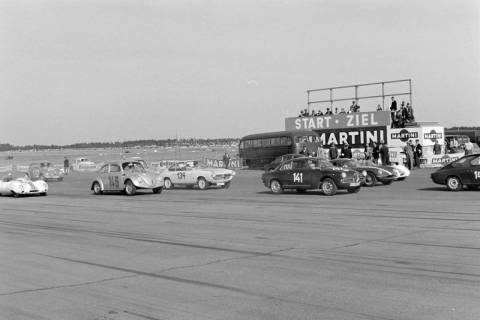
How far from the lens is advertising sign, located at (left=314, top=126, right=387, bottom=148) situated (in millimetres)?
38531

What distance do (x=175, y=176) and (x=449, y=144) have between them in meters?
23.8

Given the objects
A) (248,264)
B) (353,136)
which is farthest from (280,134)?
(248,264)

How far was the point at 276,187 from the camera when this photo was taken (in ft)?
74.5

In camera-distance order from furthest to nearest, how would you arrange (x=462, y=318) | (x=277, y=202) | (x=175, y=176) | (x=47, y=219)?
(x=175, y=176)
(x=277, y=202)
(x=47, y=219)
(x=462, y=318)

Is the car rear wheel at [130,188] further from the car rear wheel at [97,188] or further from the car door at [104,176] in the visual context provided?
the car rear wheel at [97,188]

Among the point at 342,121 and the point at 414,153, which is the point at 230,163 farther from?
the point at 414,153

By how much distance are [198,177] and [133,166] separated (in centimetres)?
324

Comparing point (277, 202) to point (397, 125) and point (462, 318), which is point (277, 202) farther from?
point (397, 125)

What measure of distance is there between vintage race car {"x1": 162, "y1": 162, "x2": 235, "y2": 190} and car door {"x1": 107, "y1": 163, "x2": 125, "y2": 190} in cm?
359

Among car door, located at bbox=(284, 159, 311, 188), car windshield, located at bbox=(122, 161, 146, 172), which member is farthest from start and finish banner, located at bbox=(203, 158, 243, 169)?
car door, located at bbox=(284, 159, 311, 188)

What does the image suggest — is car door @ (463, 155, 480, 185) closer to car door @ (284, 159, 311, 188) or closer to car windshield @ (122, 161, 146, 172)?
car door @ (284, 159, 311, 188)

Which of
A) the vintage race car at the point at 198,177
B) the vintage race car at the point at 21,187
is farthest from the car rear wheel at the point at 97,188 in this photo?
the vintage race car at the point at 198,177

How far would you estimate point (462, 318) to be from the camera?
17.9ft

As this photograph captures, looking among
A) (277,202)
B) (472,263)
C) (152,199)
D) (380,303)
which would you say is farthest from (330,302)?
(152,199)
